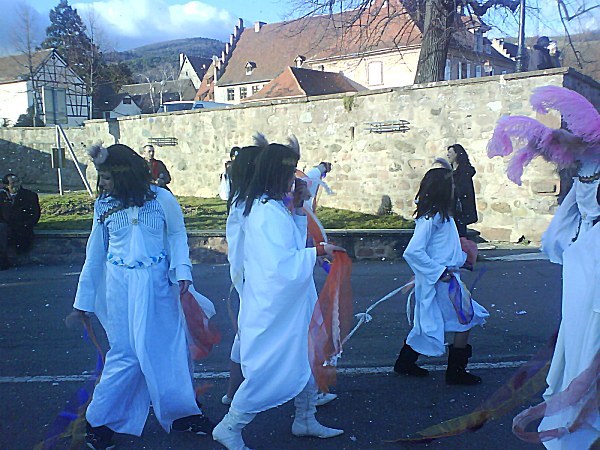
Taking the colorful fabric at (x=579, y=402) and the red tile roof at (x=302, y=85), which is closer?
the colorful fabric at (x=579, y=402)

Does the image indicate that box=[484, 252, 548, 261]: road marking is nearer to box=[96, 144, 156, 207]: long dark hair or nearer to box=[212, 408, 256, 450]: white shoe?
box=[212, 408, 256, 450]: white shoe

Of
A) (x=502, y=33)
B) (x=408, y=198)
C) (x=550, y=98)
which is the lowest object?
(x=408, y=198)

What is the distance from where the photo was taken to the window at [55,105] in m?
46.9

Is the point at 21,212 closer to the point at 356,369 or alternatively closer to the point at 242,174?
the point at 356,369

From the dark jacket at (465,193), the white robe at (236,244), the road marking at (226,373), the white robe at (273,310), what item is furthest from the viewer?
the dark jacket at (465,193)

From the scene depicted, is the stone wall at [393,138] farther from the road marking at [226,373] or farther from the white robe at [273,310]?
the white robe at [273,310]

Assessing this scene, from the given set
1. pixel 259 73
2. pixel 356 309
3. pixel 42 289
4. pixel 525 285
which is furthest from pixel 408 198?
pixel 259 73

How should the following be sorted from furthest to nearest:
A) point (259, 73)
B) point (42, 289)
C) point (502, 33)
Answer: point (259, 73), point (502, 33), point (42, 289)

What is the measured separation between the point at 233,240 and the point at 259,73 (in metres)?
55.2

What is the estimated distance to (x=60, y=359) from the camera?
18.5ft

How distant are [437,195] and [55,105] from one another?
48011mm

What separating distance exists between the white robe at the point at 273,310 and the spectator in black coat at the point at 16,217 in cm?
800

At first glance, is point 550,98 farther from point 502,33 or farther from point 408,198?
point 502,33

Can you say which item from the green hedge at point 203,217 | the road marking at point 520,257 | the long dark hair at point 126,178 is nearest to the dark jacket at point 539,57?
the green hedge at point 203,217
